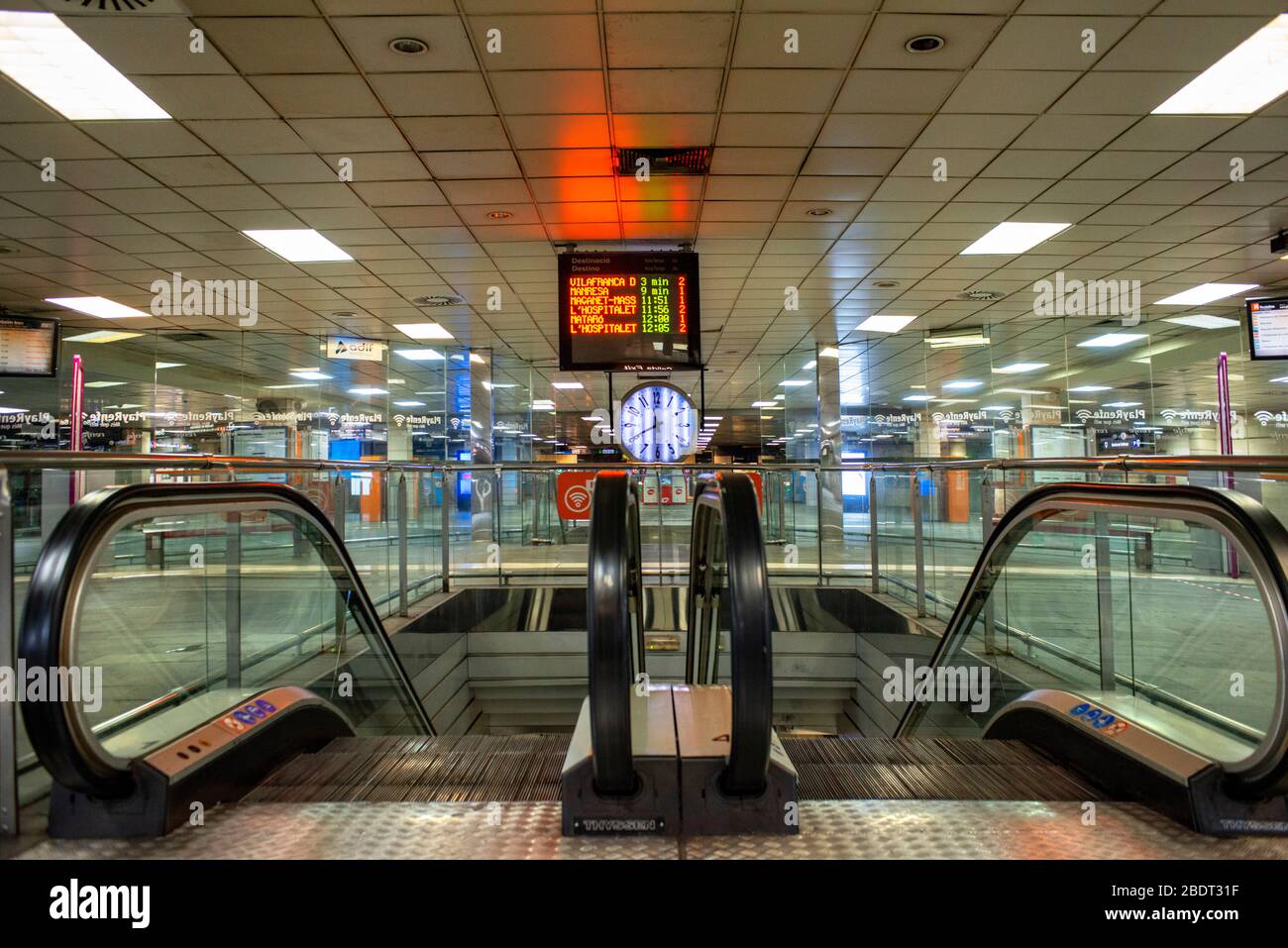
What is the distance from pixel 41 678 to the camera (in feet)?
4.93

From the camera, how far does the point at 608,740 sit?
5.28ft

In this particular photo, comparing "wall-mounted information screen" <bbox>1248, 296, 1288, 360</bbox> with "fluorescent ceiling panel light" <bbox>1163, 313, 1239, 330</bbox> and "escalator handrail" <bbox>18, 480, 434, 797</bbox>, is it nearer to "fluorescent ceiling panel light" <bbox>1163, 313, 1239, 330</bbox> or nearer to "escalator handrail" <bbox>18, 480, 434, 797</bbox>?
"fluorescent ceiling panel light" <bbox>1163, 313, 1239, 330</bbox>

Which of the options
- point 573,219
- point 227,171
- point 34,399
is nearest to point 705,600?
point 573,219

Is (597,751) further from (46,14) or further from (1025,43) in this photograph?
(46,14)

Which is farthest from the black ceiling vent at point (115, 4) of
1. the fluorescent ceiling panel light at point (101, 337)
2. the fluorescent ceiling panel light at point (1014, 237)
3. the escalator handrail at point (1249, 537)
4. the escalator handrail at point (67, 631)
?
the fluorescent ceiling panel light at point (101, 337)

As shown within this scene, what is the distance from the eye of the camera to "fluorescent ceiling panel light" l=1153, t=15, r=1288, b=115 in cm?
365

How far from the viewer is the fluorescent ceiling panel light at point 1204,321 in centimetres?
1027

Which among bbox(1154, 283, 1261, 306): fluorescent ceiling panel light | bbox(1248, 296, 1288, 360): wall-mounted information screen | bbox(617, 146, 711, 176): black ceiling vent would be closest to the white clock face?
bbox(617, 146, 711, 176): black ceiling vent

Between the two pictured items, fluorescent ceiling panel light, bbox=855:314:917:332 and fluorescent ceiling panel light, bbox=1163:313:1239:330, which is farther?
fluorescent ceiling panel light, bbox=855:314:917:332

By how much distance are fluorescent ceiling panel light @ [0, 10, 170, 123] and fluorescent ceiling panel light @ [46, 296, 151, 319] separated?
17.4 feet

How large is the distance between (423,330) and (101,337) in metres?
4.94

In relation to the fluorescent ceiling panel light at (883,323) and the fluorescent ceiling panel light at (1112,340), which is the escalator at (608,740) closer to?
the fluorescent ceiling panel light at (883,323)

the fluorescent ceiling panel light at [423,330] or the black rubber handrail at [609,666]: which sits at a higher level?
the fluorescent ceiling panel light at [423,330]

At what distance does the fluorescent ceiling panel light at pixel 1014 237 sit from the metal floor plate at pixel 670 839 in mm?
5932
